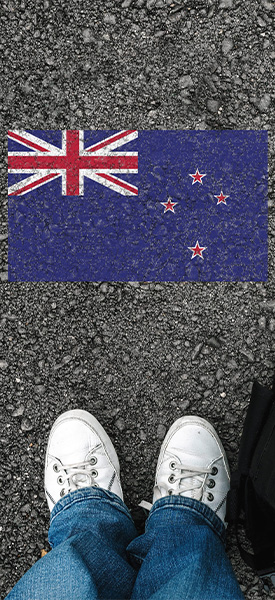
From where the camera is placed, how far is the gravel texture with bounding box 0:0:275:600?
2.05 meters

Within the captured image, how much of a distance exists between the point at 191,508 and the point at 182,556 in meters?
0.37

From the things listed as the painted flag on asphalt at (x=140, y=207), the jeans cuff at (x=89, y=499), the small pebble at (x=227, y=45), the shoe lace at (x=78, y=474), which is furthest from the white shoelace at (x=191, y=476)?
the small pebble at (x=227, y=45)

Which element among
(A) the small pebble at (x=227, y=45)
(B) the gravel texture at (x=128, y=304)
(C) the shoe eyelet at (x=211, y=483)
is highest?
(A) the small pebble at (x=227, y=45)

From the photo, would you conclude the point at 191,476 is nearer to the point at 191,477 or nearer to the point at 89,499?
the point at 191,477

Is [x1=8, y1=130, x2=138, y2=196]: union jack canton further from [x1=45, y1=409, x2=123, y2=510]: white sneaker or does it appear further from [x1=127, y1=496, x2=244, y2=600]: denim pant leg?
[x1=127, y1=496, x2=244, y2=600]: denim pant leg

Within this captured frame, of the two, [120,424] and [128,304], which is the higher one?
[128,304]

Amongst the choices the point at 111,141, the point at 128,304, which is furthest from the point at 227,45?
the point at 128,304

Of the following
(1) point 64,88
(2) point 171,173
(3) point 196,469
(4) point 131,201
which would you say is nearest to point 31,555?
(3) point 196,469

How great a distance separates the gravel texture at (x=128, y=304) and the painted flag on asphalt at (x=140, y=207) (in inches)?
2.2

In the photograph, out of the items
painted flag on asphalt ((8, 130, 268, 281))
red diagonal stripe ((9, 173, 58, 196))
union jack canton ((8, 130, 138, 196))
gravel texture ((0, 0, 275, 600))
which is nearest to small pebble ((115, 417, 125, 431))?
gravel texture ((0, 0, 275, 600))

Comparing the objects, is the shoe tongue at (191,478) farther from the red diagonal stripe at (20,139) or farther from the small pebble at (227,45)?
the small pebble at (227,45)

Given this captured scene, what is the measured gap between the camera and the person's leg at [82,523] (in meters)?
1.45

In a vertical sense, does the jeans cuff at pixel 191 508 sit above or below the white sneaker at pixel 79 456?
below

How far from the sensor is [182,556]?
5.07 feet
